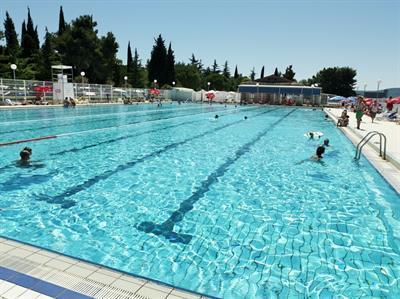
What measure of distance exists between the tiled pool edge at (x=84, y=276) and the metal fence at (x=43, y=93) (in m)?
22.3

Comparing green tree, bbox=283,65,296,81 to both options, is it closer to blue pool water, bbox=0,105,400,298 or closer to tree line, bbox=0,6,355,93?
tree line, bbox=0,6,355,93

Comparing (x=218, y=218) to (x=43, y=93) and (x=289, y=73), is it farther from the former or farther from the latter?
(x=289, y=73)

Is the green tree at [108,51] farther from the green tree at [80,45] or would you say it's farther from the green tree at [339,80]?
the green tree at [339,80]

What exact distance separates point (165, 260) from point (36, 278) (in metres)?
1.25

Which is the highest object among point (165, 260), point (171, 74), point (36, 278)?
point (171, 74)

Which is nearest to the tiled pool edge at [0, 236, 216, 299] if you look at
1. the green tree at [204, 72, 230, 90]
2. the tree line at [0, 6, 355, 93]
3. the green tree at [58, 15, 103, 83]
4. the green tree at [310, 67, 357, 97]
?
the tree line at [0, 6, 355, 93]

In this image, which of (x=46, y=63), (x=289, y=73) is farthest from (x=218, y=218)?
(x=289, y=73)

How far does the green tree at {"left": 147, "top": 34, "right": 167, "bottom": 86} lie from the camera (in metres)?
53.6

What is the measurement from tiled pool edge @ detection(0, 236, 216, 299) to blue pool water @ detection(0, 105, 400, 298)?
378 millimetres

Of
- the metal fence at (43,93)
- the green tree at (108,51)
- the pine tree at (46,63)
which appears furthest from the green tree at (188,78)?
the pine tree at (46,63)

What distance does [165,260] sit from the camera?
3279 mm

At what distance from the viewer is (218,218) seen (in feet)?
14.6

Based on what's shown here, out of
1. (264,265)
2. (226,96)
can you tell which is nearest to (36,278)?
(264,265)

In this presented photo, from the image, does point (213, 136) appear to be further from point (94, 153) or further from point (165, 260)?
point (165, 260)
